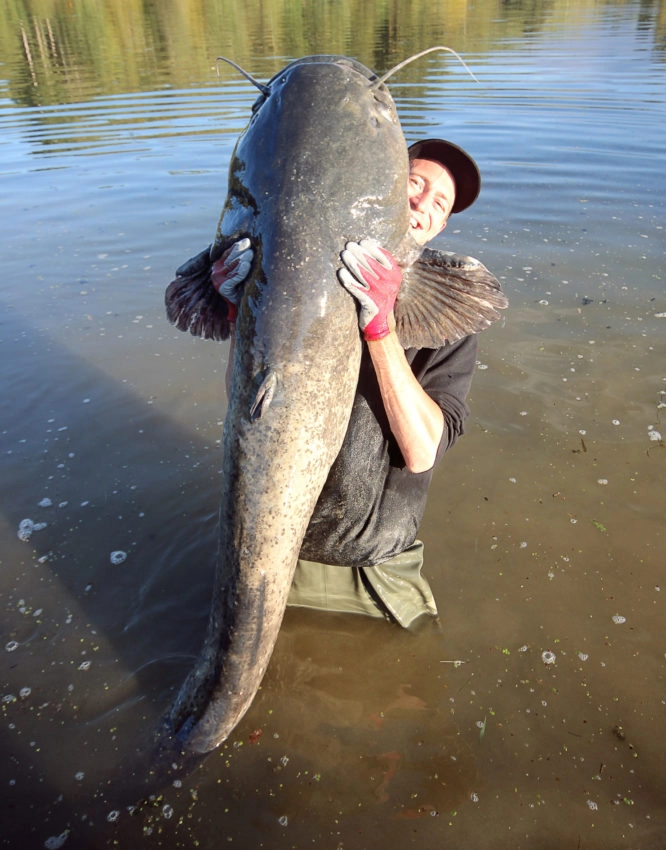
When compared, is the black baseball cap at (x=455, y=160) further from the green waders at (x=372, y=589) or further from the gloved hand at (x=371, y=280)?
the green waders at (x=372, y=589)

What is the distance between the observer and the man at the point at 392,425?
2.07m

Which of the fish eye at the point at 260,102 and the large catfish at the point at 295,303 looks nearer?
the large catfish at the point at 295,303

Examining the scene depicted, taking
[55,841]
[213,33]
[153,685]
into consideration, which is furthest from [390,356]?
[213,33]

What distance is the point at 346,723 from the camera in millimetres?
2553

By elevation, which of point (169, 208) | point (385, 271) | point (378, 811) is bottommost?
point (378, 811)

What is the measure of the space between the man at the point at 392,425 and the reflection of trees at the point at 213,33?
1529cm

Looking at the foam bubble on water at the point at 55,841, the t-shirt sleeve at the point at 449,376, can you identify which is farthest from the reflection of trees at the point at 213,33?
the foam bubble on water at the point at 55,841

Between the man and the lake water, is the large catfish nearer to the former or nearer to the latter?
the man

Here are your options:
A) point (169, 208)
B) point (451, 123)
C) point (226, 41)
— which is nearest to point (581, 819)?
point (169, 208)

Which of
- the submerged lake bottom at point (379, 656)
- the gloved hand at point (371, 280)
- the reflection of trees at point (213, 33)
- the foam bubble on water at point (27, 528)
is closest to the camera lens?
the gloved hand at point (371, 280)

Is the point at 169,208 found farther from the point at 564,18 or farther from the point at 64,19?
the point at 564,18

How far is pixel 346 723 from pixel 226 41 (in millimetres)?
24893

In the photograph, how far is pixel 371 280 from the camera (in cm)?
187

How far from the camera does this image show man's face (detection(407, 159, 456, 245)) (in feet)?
7.52
